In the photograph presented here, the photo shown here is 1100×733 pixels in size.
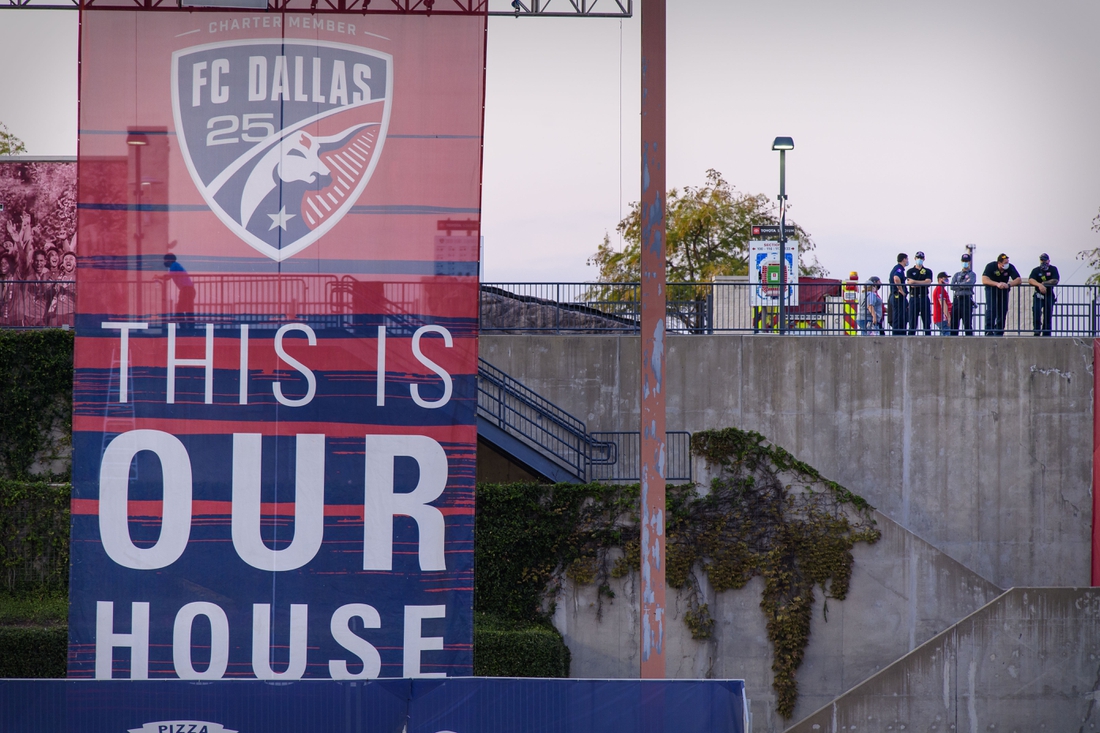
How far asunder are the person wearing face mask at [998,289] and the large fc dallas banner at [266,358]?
11.7 meters

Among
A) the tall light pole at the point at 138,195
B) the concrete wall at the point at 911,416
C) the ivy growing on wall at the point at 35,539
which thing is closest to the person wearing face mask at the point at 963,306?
the concrete wall at the point at 911,416

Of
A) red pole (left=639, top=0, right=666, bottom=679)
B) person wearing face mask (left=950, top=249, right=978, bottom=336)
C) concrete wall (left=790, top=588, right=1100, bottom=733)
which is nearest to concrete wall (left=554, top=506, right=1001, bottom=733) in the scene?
concrete wall (left=790, top=588, right=1100, bottom=733)

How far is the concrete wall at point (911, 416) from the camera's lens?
17.5m

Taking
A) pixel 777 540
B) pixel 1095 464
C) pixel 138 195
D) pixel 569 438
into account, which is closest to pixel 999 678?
pixel 777 540

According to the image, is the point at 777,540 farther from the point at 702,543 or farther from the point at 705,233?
the point at 705,233

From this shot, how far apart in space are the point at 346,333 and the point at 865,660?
10330 millimetres

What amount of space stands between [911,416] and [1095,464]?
320 cm

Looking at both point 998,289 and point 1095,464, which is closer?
point 1095,464

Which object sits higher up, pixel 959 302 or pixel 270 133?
pixel 270 133

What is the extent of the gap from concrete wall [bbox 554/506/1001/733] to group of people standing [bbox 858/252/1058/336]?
4.10 m

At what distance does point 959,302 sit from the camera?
18.3 m

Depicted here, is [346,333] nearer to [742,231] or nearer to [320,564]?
[320,564]

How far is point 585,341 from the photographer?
1758 centimetres

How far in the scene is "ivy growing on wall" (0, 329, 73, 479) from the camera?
17.5m
